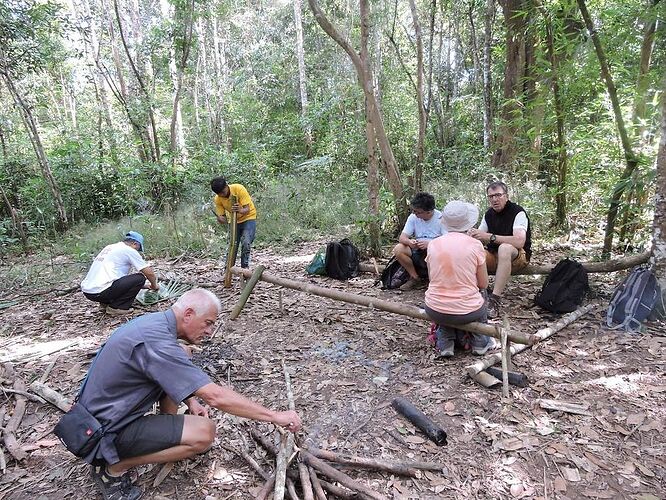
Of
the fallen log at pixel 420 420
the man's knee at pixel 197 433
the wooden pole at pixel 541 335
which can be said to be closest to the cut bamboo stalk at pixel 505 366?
the wooden pole at pixel 541 335

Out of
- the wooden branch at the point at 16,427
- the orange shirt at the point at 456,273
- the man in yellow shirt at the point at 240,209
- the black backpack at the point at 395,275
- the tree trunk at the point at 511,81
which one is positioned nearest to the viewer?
the wooden branch at the point at 16,427

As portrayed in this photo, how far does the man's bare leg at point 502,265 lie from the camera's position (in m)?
4.74

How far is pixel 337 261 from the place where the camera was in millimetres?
6652

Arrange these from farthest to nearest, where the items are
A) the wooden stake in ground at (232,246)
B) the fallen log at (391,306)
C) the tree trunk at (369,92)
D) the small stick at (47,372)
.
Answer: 1. the wooden stake in ground at (232,246)
2. the tree trunk at (369,92)
3. the small stick at (47,372)
4. the fallen log at (391,306)

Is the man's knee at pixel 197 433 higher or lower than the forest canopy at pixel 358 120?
lower

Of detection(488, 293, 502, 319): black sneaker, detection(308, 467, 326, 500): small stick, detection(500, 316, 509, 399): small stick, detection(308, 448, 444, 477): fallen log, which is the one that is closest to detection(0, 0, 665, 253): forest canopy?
detection(488, 293, 502, 319): black sneaker

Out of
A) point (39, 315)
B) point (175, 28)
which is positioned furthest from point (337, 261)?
point (175, 28)

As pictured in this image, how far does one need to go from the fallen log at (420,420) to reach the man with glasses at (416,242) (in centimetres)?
266

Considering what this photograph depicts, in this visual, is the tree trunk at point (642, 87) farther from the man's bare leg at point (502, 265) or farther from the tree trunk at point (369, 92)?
the tree trunk at point (369, 92)

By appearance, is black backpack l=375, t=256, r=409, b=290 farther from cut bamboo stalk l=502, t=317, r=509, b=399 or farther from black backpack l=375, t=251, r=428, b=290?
cut bamboo stalk l=502, t=317, r=509, b=399

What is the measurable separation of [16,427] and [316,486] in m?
2.56

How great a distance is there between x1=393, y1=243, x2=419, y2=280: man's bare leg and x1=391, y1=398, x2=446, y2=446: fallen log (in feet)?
8.72

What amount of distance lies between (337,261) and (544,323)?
10.1 ft

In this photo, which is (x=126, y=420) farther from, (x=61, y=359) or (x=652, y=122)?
(x=652, y=122)
